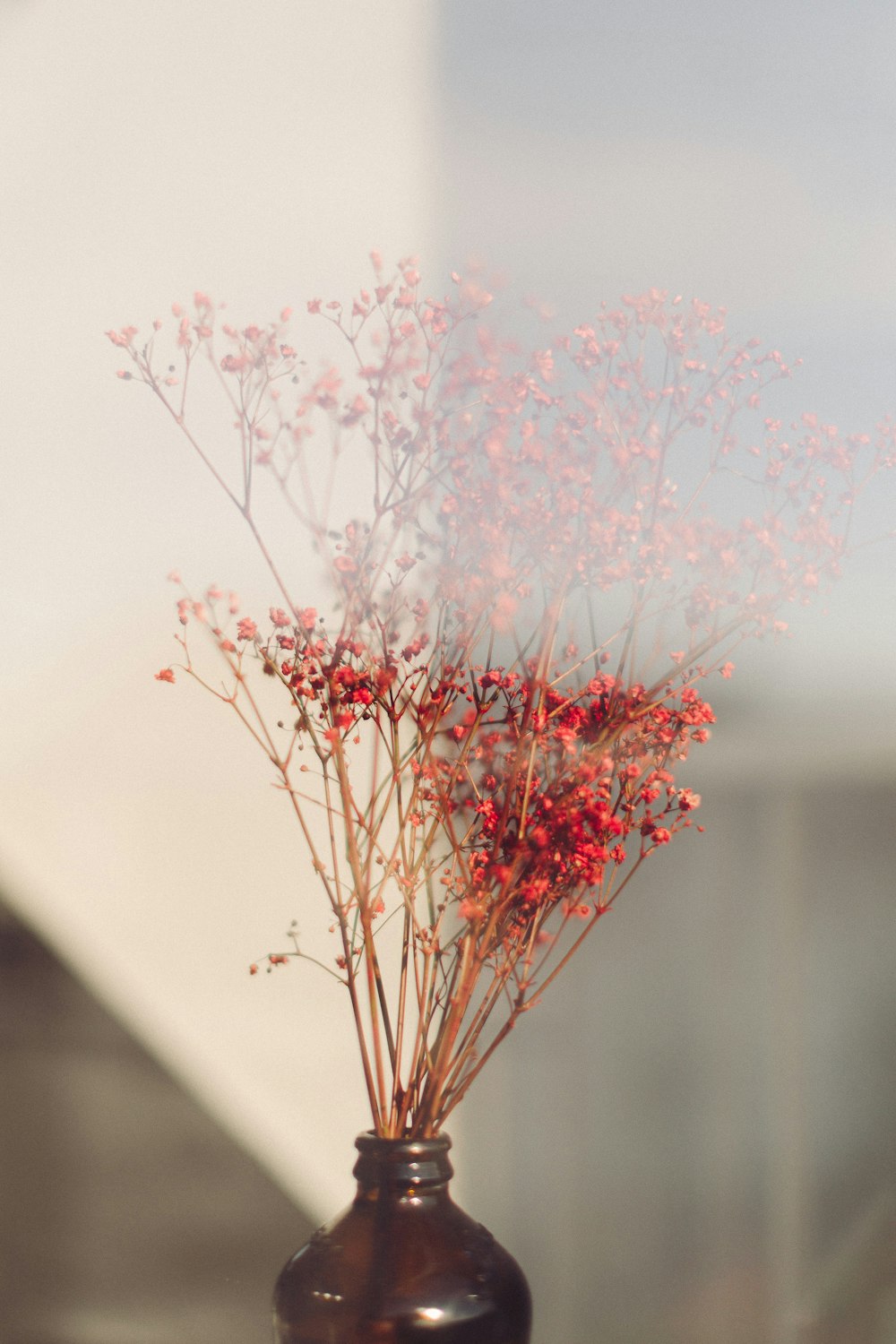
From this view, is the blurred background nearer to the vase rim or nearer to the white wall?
the white wall

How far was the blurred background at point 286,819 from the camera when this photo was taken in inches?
47.4

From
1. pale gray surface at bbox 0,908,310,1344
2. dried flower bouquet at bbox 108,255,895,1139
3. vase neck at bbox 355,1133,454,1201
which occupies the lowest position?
pale gray surface at bbox 0,908,310,1344

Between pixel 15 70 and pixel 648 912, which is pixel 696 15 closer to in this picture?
pixel 15 70

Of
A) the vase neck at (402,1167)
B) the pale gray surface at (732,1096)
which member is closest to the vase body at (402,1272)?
the vase neck at (402,1167)

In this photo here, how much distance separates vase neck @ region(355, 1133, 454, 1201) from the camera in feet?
2.94

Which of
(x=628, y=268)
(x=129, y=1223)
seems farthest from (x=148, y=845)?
(x=628, y=268)

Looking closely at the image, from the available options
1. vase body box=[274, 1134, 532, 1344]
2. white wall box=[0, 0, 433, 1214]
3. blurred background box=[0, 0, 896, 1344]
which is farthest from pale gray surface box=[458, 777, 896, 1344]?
vase body box=[274, 1134, 532, 1344]

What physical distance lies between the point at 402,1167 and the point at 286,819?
1.61ft

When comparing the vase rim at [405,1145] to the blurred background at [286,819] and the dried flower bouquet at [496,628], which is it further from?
the blurred background at [286,819]

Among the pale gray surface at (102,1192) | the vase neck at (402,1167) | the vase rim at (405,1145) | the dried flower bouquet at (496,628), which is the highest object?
the dried flower bouquet at (496,628)

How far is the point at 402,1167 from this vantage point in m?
0.90

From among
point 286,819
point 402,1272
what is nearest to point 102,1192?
point 286,819

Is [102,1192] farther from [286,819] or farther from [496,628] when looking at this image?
[496,628]

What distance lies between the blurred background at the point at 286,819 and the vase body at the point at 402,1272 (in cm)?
40
